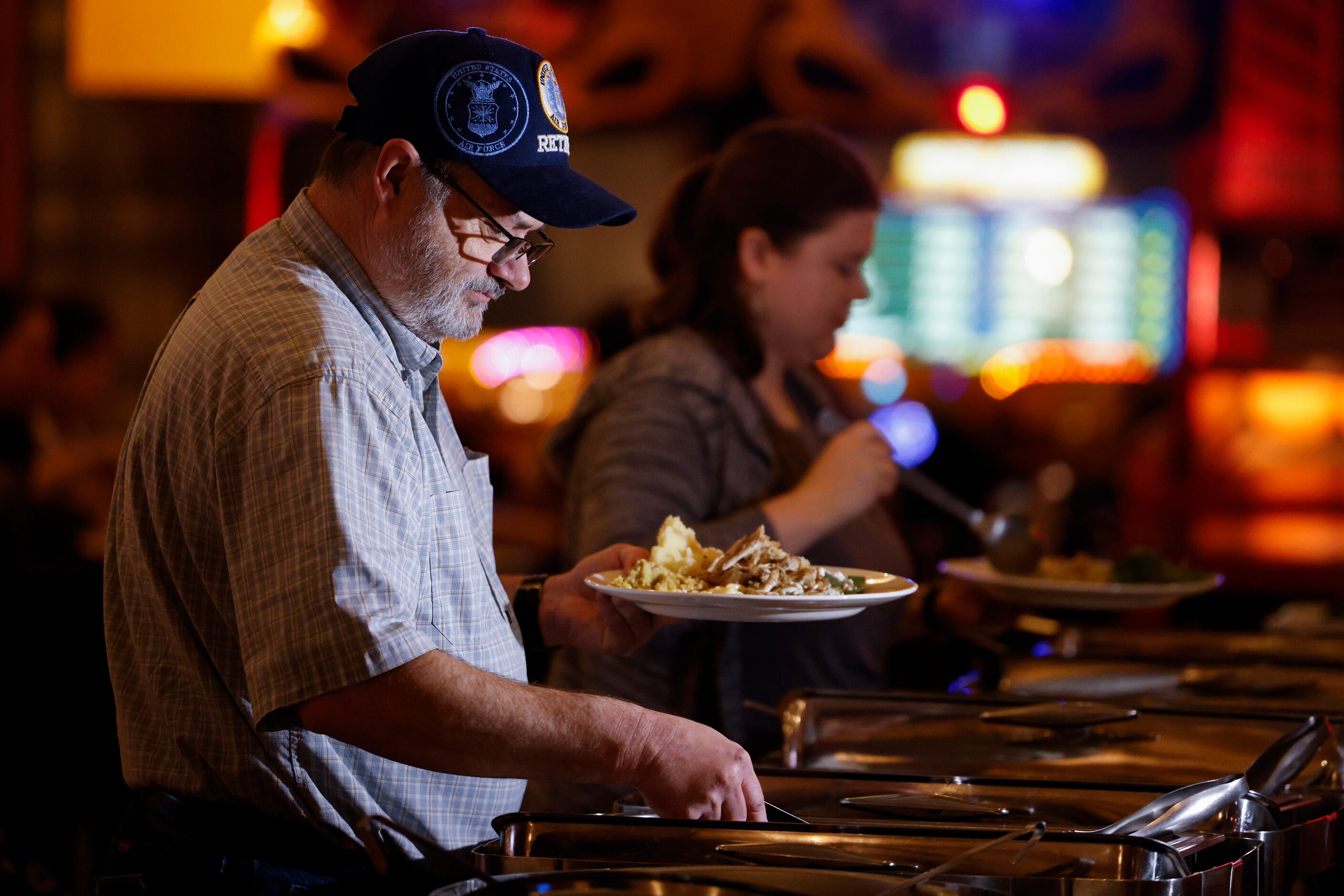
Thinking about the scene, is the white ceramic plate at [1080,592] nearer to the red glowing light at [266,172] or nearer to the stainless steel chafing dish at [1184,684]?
the stainless steel chafing dish at [1184,684]

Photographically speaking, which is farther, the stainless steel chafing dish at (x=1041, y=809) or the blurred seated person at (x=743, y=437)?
the blurred seated person at (x=743, y=437)

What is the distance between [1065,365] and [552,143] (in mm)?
4511

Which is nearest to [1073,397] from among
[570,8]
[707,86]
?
[707,86]

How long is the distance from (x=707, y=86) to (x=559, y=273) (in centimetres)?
111

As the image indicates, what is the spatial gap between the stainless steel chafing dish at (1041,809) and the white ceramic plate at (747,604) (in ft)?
0.50

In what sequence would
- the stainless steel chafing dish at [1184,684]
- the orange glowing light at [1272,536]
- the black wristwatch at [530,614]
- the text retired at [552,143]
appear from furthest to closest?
the orange glowing light at [1272,536]
the stainless steel chafing dish at [1184,684]
the black wristwatch at [530,614]
the text retired at [552,143]

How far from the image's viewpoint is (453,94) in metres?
1.16

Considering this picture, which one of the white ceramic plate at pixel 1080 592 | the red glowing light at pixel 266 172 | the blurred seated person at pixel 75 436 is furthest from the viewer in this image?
the red glowing light at pixel 266 172

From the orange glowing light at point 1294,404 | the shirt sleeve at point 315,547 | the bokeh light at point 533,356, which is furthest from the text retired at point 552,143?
the bokeh light at point 533,356

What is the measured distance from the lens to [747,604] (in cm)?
124

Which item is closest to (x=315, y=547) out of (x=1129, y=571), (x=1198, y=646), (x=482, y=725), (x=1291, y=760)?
(x=482, y=725)

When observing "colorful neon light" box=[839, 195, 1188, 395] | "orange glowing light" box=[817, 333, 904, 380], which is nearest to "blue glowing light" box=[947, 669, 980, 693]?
"colorful neon light" box=[839, 195, 1188, 395]

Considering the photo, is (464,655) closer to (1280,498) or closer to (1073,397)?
(1280,498)

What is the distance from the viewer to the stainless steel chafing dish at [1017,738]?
1368 millimetres
